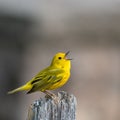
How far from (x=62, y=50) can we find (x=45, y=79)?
4.61m

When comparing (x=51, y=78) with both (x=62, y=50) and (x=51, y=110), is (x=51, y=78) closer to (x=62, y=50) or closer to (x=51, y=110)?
(x=51, y=110)

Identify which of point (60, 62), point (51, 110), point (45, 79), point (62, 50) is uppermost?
point (62, 50)

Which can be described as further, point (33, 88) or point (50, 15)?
point (50, 15)

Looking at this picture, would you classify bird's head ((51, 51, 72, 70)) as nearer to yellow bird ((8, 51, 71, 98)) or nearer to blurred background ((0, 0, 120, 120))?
yellow bird ((8, 51, 71, 98))

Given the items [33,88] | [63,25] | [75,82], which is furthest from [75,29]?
[33,88]

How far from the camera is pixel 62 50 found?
9.98 m

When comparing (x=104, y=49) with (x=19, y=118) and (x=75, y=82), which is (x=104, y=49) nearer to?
(x=75, y=82)

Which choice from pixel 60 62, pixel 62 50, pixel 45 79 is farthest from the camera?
pixel 62 50

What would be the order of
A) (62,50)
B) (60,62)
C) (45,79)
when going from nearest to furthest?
(45,79) < (60,62) < (62,50)

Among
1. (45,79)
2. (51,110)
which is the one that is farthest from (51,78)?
(51,110)

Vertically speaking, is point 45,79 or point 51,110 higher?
point 45,79

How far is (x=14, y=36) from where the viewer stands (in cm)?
1020

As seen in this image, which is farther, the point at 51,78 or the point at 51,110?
the point at 51,78

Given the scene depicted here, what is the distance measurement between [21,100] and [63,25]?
3.89ft
